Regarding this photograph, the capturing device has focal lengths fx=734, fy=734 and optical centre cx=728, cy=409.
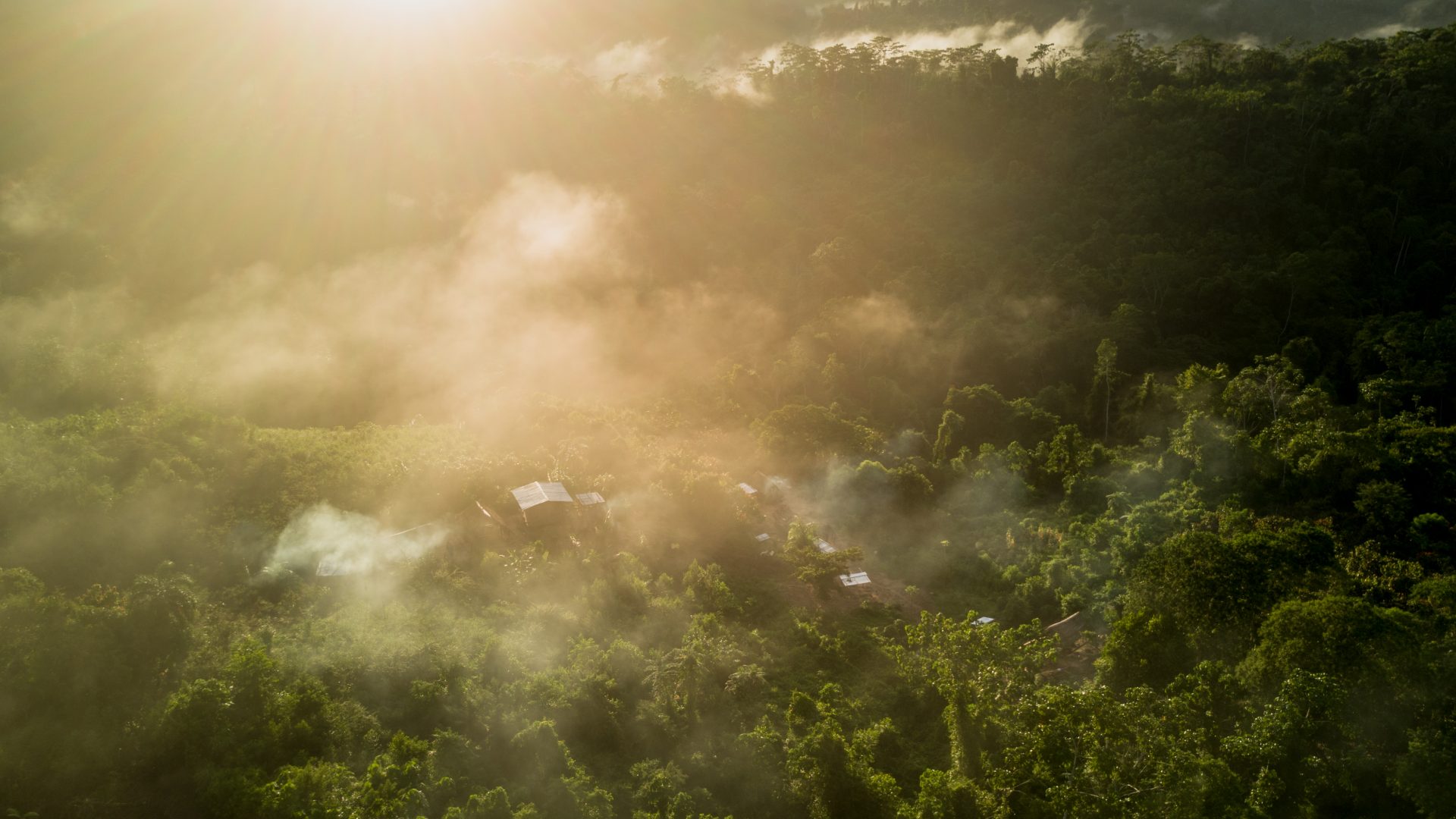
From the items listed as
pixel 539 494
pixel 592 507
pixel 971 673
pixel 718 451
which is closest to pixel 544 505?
pixel 539 494

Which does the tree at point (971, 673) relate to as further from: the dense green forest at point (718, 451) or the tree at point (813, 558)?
the tree at point (813, 558)

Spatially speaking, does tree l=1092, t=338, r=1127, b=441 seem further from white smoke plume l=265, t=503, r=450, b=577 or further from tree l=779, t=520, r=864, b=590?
white smoke plume l=265, t=503, r=450, b=577

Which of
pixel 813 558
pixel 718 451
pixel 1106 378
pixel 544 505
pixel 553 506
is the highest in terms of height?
pixel 544 505

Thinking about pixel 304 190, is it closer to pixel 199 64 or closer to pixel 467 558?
pixel 199 64

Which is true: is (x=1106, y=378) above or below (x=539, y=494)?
below

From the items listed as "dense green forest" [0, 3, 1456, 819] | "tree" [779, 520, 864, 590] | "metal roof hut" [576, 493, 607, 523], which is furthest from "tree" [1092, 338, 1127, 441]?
"metal roof hut" [576, 493, 607, 523]

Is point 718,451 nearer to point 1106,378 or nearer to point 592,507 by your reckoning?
point 592,507

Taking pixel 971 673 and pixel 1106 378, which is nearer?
pixel 971 673
